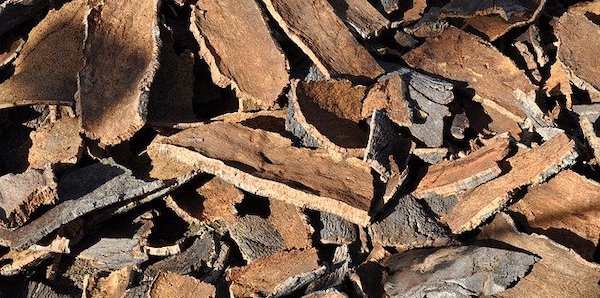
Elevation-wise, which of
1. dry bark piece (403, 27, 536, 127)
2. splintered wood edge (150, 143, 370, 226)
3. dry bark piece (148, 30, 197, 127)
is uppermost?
dry bark piece (403, 27, 536, 127)

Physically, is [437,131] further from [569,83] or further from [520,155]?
[569,83]

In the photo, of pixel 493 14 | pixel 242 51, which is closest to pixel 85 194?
pixel 242 51

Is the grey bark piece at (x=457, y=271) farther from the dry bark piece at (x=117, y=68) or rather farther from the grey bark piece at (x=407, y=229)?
the dry bark piece at (x=117, y=68)

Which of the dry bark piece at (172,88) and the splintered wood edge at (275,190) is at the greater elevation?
the dry bark piece at (172,88)

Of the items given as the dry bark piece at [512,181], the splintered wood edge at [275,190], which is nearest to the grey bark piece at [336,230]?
the splintered wood edge at [275,190]

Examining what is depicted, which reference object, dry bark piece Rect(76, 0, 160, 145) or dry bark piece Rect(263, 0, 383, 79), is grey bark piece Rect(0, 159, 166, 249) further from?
dry bark piece Rect(263, 0, 383, 79)

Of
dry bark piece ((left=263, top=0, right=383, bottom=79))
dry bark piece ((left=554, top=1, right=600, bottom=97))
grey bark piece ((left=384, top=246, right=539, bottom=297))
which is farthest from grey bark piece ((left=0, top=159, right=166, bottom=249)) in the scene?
dry bark piece ((left=554, top=1, right=600, bottom=97))

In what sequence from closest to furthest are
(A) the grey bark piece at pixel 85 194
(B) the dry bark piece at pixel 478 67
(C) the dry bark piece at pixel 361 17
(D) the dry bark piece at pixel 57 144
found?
(A) the grey bark piece at pixel 85 194 → (D) the dry bark piece at pixel 57 144 → (B) the dry bark piece at pixel 478 67 → (C) the dry bark piece at pixel 361 17
